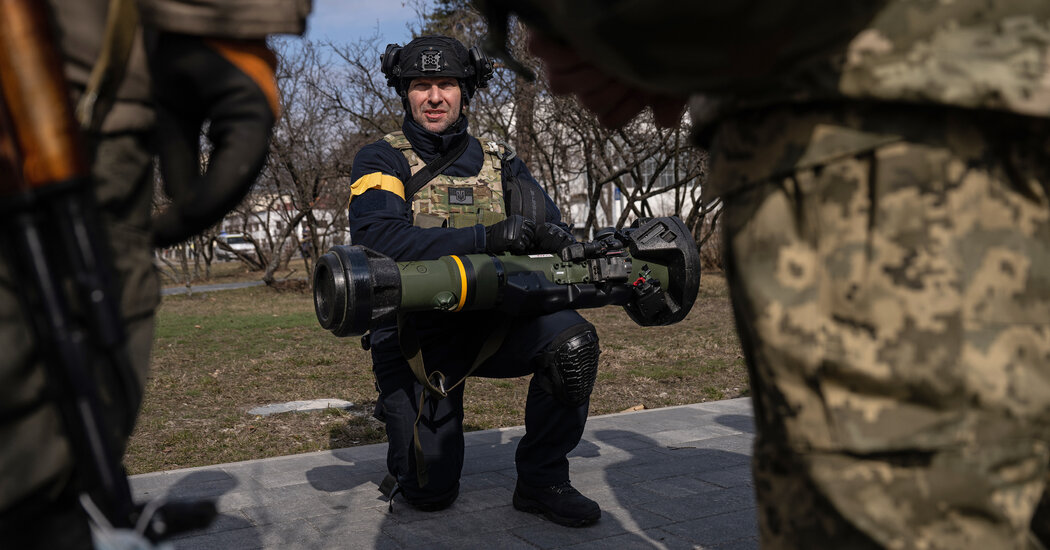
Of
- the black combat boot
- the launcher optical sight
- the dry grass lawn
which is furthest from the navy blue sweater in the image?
the dry grass lawn

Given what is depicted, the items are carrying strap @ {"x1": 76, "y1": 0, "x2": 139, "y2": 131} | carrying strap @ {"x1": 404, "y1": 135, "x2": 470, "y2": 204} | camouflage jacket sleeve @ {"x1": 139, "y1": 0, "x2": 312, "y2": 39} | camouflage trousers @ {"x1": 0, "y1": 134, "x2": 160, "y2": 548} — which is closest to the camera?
camouflage trousers @ {"x1": 0, "y1": 134, "x2": 160, "y2": 548}

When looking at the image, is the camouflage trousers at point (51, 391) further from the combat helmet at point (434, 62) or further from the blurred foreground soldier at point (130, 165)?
the combat helmet at point (434, 62)

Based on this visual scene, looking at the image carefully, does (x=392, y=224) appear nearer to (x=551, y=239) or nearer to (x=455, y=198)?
(x=455, y=198)

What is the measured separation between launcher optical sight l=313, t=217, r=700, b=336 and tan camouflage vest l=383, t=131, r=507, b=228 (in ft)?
1.50

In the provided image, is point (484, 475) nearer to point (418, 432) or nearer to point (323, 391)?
point (418, 432)

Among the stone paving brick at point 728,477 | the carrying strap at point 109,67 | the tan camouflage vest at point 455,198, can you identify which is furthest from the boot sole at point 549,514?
the carrying strap at point 109,67

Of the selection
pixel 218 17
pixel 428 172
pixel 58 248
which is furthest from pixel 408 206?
pixel 58 248

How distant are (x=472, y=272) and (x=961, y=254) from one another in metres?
2.23

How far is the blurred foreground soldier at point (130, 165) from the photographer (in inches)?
43.7

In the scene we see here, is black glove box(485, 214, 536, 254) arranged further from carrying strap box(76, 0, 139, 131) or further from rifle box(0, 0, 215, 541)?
Answer: rifle box(0, 0, 215, 541)

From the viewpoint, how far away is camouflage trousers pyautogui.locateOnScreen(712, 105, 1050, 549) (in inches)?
44.3

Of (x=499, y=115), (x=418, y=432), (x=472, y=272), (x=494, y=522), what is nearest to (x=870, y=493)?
(x=472, y=272)

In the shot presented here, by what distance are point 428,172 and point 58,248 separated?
8.78 ft

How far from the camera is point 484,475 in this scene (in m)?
4.05
